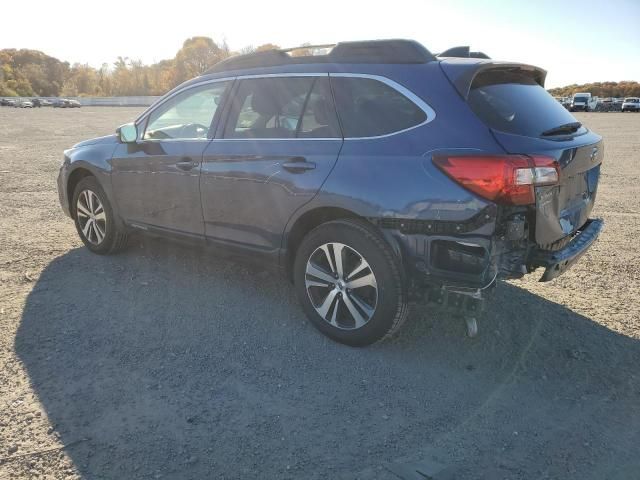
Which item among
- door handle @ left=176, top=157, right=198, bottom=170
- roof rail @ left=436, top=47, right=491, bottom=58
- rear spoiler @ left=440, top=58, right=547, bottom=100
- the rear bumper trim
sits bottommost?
the rear bumper trim

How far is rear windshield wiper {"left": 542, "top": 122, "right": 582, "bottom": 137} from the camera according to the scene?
332 centimetres

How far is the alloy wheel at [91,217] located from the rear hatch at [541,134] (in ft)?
12.3

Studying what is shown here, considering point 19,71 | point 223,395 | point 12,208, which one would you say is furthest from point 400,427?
point 19,71

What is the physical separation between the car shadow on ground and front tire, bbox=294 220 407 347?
18 centimetres

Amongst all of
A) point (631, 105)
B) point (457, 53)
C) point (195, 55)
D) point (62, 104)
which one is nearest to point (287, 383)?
point (457, 53)

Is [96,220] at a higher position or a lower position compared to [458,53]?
lower

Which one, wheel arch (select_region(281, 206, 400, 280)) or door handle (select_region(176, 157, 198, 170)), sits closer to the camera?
wheel arch (select_region(281, 206, 400, 280))

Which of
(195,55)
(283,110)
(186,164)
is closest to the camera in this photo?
(283,110)

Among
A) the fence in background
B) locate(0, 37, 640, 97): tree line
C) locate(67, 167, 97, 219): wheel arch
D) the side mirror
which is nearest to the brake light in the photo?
the side mirror

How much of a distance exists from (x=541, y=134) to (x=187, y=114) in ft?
9.84

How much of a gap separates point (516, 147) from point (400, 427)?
5.54 feet

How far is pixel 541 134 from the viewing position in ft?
10.7

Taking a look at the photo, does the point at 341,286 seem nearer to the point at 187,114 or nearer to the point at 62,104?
the point at 187,114

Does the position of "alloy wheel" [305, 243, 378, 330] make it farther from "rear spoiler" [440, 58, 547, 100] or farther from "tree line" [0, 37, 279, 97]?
"tree line" [0, 37, 279, 97]
